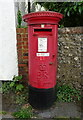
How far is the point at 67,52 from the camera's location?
267cm

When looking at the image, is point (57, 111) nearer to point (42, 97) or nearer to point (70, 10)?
point (42, 97)

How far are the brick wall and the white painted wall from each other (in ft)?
1.07

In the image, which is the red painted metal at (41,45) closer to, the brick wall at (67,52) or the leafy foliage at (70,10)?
the brick wall at (67,52)

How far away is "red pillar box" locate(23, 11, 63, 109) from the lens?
1.93 meters

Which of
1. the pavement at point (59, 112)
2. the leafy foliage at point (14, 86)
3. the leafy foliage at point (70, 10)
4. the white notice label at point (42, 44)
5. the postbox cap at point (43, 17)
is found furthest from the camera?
the leafy foliage at point (14, 86)

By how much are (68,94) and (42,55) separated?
3.86 feet

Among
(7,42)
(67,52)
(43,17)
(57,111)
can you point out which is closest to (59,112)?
(57,111)

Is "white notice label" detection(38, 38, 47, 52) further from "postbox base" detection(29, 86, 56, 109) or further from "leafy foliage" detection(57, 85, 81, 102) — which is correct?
"leafy foliage" detection(57, 85, 81, 102)

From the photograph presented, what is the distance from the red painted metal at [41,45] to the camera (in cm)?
192

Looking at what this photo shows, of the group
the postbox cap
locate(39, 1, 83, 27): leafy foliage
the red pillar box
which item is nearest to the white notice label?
the red pillar box

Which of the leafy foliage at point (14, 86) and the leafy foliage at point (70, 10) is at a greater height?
the leafy foliage at point (70, 10)

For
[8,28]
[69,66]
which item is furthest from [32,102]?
[8,28]

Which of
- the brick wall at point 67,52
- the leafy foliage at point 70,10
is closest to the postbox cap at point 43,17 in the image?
the brick wall at point 67,52

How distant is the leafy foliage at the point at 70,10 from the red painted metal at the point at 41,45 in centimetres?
71
